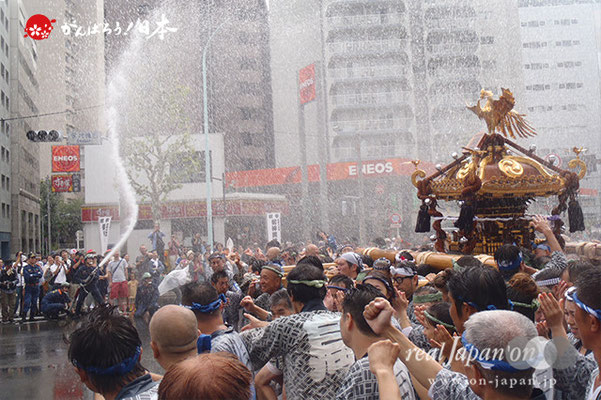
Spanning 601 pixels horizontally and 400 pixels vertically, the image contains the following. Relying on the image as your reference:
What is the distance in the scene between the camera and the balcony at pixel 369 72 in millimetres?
41562

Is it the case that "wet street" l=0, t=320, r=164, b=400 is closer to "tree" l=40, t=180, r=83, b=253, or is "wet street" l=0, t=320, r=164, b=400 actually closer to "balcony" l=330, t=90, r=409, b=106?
"balcony" l=330, t=90, r=409, b=106

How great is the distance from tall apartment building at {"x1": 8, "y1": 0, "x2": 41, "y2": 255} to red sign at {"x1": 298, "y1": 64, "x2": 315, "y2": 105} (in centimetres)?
1781

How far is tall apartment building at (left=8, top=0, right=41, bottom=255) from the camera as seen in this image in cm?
4147

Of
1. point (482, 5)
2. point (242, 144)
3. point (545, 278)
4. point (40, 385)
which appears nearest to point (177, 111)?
point (242, 144)

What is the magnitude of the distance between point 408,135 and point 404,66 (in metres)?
4.92

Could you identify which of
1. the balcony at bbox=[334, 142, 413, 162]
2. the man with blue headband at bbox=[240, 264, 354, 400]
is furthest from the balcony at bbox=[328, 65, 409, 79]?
the man with blue headband at bbox=[240, 264, 354, 400]

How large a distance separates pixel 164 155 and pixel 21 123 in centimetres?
1929

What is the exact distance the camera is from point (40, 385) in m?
7.55

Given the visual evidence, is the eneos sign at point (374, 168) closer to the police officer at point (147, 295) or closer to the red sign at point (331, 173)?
the red sign at point (331, 173)

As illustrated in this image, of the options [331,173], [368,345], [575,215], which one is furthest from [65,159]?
[368,345]

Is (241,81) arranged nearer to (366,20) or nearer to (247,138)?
(247,138)

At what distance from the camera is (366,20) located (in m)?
40.5

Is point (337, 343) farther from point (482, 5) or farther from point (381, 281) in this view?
point (482, 5)

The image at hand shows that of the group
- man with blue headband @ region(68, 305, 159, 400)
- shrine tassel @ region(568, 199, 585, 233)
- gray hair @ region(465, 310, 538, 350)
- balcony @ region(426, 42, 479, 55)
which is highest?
balcony @ region(426, 42, 479, 55)
